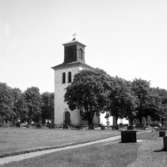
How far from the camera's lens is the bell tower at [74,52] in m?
66.1

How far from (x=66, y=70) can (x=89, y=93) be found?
577 inches

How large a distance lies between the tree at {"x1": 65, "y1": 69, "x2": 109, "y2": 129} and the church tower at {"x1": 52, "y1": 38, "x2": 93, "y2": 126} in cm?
865

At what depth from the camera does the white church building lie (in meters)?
64.8

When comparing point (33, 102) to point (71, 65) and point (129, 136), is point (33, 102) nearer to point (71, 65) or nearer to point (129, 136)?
point (71, 65)

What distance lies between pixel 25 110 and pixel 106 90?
31.8 m

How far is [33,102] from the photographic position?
276 feet

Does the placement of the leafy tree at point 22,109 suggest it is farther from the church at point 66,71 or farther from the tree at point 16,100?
the church at point 66,71

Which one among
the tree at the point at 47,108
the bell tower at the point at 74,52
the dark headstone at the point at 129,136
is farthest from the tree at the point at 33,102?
the dark headstone at the point at 129,136

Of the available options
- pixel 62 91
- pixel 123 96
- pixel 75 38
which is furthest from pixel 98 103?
pixel 75 38

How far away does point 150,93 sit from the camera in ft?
233

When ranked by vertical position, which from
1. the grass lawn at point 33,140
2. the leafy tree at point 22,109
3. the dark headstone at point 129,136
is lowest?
the grass lawn at point 33,140

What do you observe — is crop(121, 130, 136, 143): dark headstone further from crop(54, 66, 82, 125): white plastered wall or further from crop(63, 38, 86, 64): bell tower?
crop(63, 38, 86, 64): bell tower

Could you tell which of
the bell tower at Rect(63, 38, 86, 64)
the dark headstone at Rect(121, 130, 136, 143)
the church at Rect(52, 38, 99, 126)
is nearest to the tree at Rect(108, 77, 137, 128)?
the church at Rect(52, 38, 99, 126)

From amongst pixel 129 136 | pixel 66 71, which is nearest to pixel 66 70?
pixel 66 71
